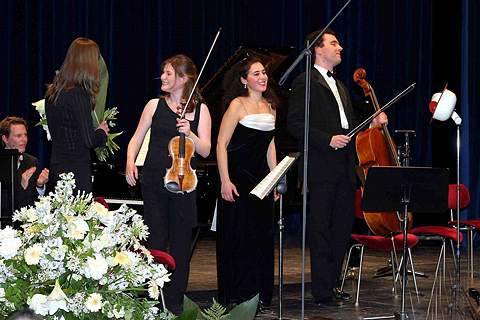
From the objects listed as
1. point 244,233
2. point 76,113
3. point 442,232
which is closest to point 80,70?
point 76,113

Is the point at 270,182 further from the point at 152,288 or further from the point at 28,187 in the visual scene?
the point at 152,288

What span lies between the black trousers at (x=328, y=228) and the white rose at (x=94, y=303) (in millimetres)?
3991

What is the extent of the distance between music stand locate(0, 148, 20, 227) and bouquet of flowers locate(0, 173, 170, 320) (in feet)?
11.7

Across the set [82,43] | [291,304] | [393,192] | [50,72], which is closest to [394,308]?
[291,304]

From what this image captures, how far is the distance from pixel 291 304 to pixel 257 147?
111cm

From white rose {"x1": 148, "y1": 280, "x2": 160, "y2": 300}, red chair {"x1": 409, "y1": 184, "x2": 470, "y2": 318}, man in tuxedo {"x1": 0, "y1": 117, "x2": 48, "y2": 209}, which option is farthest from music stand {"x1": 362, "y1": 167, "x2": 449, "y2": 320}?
white rose {"x1": 148, "y1": 280, "x2": 160, "y2": 300}

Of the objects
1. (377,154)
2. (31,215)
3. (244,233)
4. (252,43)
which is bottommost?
(244,233)

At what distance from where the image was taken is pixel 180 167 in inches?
202

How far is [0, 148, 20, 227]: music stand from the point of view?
5.57m

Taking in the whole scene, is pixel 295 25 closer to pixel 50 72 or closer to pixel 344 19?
pixel 344 19

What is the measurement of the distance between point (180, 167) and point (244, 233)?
87cm

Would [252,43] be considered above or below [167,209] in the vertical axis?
above

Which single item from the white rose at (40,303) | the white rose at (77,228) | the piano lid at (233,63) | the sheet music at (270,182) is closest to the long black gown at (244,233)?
the sheet music at (270,182)

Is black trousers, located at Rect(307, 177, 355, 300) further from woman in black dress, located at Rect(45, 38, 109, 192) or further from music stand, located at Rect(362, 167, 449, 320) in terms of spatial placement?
woman in black dress, located at Rect(45, 38, 109, 192)
